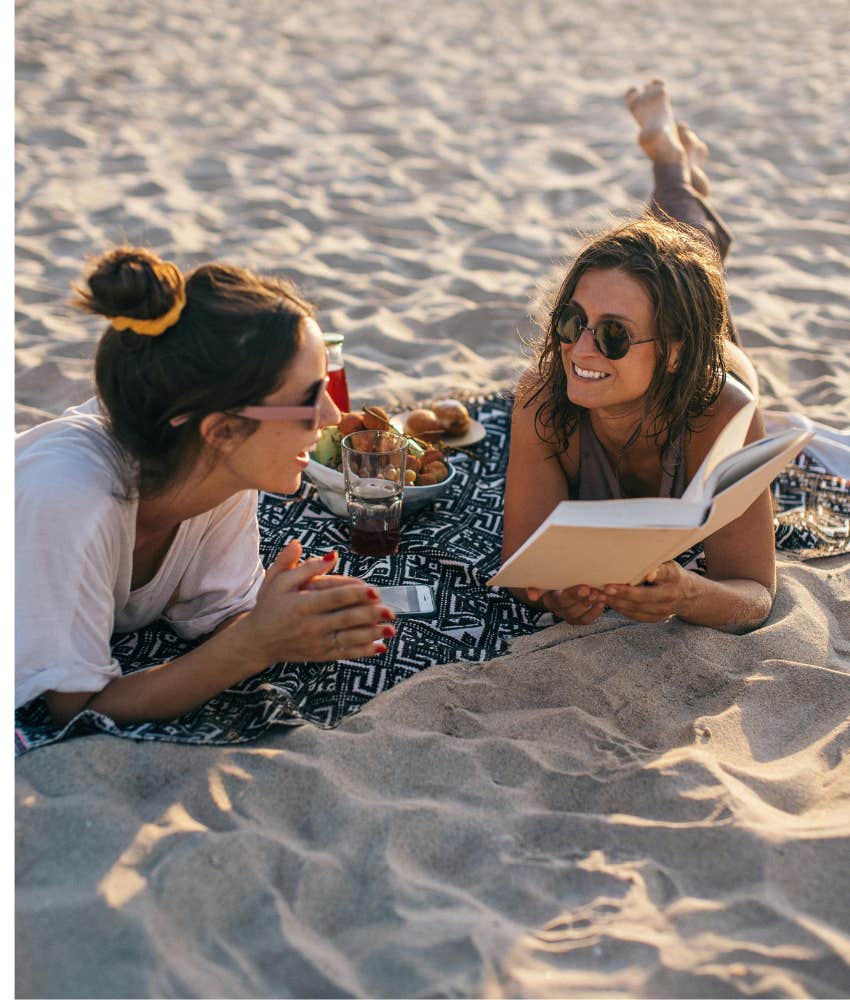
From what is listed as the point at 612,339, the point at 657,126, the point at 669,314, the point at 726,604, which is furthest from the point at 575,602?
the point at 657,126

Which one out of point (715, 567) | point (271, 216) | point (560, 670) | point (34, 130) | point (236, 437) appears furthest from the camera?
point (34, 130)

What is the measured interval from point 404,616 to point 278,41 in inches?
330

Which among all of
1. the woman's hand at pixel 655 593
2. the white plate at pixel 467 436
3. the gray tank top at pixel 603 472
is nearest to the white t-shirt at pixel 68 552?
the woman's hand at pixel 655 593

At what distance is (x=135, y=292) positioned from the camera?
6.66 feet

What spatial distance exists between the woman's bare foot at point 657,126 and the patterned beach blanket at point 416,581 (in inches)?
55.6

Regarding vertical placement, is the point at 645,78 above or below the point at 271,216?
above

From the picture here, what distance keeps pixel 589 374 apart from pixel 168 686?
1382 millimetres

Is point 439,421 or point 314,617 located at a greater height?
point 314,617

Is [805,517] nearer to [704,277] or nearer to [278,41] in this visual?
[704,277]

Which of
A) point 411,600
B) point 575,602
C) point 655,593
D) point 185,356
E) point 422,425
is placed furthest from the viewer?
point 422,425

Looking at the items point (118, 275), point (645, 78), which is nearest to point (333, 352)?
point (118, 275)

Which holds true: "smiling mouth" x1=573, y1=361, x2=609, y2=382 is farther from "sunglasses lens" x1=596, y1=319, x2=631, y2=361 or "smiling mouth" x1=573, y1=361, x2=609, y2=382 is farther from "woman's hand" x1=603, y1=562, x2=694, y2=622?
"woman's hand" x1=603, y1=562, x2=694, y2=622

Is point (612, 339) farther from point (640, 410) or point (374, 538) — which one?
point (374, 538)

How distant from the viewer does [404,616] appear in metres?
3.07
